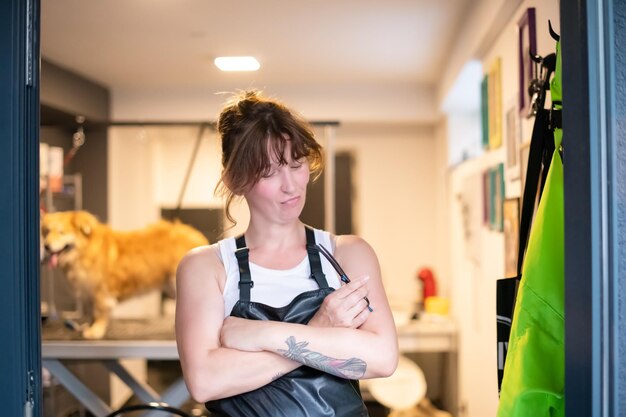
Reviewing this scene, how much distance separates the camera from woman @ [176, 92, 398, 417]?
1190 millimetres

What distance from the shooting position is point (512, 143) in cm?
228

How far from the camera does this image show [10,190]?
110 cm

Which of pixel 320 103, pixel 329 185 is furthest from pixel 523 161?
pixel 320 103

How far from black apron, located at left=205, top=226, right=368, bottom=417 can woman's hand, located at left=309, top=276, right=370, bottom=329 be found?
0.05 meters

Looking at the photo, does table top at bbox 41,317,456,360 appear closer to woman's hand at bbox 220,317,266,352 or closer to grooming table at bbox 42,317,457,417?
grooming table at bbox 42,317,457,417

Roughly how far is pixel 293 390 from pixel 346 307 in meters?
0.20

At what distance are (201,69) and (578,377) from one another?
299 cm

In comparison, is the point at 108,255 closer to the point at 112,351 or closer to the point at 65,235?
the point at 65,235

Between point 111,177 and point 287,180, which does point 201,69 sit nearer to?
point 111,177

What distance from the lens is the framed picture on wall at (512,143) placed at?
2172mm

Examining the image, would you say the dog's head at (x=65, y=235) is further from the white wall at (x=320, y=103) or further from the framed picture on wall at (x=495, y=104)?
the framed picture on wall at (x=495, y=104)

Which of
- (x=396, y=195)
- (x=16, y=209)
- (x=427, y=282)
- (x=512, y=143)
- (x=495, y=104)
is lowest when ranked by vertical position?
(x=427, y=282)

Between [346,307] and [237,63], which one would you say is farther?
[237,63]

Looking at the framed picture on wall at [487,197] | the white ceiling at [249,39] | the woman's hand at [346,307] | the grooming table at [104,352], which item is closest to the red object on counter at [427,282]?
the white ceiling at [249,39]
